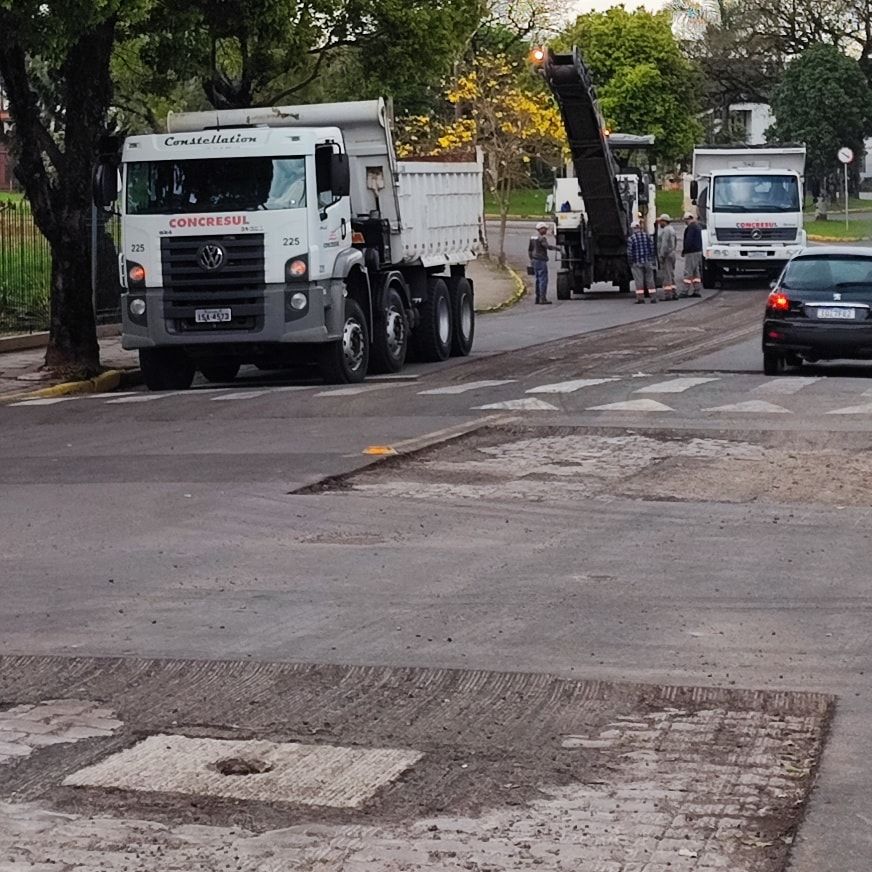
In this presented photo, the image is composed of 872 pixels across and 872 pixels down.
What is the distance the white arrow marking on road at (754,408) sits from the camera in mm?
A: 18281

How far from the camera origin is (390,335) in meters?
24.5

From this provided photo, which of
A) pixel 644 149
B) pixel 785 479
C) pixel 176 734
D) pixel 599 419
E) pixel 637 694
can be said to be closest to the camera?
pixel 176 734

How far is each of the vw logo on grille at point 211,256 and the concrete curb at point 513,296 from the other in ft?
61.4

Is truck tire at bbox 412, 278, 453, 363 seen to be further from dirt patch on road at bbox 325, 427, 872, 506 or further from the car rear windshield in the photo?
dirt patch on road at bbox 325, 427, 872, 506

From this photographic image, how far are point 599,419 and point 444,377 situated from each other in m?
6.15

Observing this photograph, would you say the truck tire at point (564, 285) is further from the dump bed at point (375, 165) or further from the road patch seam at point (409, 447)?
the road patch seam at point (409, 447)

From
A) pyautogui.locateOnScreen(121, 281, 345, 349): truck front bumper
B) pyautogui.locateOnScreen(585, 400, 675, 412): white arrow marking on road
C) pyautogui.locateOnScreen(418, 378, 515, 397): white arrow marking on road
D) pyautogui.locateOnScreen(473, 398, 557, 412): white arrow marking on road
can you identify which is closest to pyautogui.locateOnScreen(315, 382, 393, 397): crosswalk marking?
pyautogui.locateOnScreen(418, 378, 515, 397): white arrow marking on road

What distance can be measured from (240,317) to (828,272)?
22.9ft

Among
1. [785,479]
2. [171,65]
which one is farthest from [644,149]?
[785,479]

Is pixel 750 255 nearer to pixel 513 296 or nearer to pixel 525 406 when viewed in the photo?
pixel 513 296

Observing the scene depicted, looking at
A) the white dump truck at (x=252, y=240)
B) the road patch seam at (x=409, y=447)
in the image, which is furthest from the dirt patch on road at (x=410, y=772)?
the white dump truck at (x=252, y=240)

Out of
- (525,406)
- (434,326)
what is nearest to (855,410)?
(525,406)

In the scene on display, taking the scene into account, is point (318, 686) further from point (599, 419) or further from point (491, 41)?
point (491, 41)

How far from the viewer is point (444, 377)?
23453 millimetres
